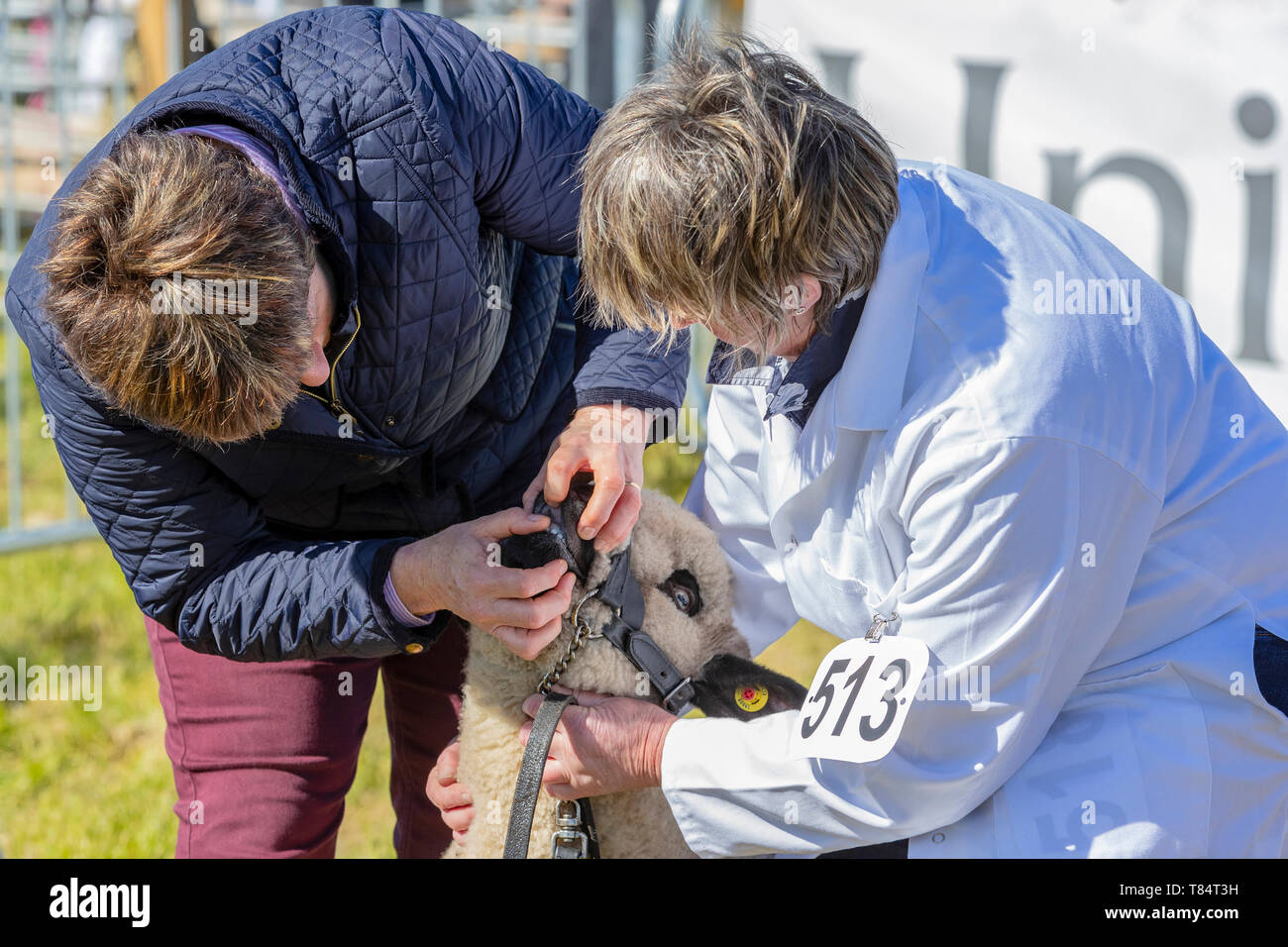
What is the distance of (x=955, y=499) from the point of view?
1.48m

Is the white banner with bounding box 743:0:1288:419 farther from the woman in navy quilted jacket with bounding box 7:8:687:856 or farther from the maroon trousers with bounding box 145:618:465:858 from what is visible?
the maroon trousers with bounding box 145:618:465:858

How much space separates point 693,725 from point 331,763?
2.52ft

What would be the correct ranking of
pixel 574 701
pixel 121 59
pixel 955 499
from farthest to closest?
pixel 121 59
pixel 574 701
pixel 955 499

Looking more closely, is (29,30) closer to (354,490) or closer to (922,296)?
(354,490)

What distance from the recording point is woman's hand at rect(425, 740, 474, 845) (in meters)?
1.87

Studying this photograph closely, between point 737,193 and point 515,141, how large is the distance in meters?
0.58

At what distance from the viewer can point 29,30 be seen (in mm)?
6289

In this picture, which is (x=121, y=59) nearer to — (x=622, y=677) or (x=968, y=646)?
(x=622, y=677)

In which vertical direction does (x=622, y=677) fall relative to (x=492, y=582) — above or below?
below

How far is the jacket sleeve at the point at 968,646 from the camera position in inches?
57.6

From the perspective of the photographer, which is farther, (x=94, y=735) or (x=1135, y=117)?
(x=1135, y=117)

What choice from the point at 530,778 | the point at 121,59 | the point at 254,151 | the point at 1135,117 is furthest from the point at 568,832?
the point at 121,59
